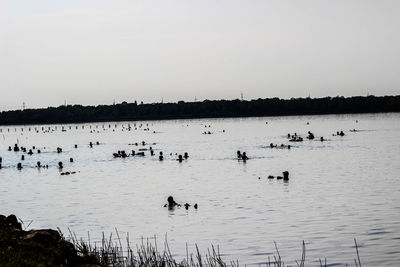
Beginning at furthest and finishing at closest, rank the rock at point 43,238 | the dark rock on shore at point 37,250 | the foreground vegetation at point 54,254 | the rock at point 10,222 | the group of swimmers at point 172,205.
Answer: the group of swimmers at point 172,205
the rock at point 10,222
the rock at point 43,238
the dark rock on shore at point 37,250
the foreground vegetation at point 54,254

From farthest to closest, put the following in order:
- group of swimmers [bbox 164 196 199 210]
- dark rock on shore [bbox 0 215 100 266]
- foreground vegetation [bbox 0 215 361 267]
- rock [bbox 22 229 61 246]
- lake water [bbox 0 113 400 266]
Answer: group of swimmers [bbox 164 196 199 210] → lake water [bbox 0 113 400 266] → rock [bbox 22 229 61 246] → dark rock on shore [bbox 0 215 100 266] → foreground vegetation [bbox 0 215 361 267]

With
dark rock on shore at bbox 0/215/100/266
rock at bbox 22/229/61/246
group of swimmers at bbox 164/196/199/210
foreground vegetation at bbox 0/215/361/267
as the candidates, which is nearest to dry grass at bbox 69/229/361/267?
foreground vegetation at bbox 0/215/361/267

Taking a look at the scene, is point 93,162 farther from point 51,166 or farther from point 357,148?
point 357,148

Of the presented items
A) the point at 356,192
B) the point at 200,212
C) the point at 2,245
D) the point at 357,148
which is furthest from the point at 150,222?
the point at 357,148

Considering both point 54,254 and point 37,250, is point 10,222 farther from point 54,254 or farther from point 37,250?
point 54,254

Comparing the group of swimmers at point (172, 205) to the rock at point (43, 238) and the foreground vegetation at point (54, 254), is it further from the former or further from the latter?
the rock at point (43, 238)

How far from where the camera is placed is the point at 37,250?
17.7 meters

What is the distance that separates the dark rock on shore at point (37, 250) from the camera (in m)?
15.9

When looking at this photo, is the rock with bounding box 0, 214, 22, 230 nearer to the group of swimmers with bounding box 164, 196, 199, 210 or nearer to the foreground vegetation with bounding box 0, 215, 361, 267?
the foreground vegetation with bounding box 0, 215, 361, 267

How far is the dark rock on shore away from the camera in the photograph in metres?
15.9

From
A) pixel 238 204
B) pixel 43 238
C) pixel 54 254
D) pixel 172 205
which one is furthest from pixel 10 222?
pixel 238 204

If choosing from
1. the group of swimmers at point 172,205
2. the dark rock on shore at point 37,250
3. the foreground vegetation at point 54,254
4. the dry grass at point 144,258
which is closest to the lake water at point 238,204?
the group of swimmers at point 172,205

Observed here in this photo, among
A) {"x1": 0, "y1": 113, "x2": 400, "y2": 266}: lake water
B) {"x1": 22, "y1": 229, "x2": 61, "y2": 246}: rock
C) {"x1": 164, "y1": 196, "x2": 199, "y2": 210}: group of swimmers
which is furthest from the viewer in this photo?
{"x1": 164, "y1": 196, "x2": 199, "y2": 210}: group of swimmers

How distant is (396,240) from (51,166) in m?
53.4
